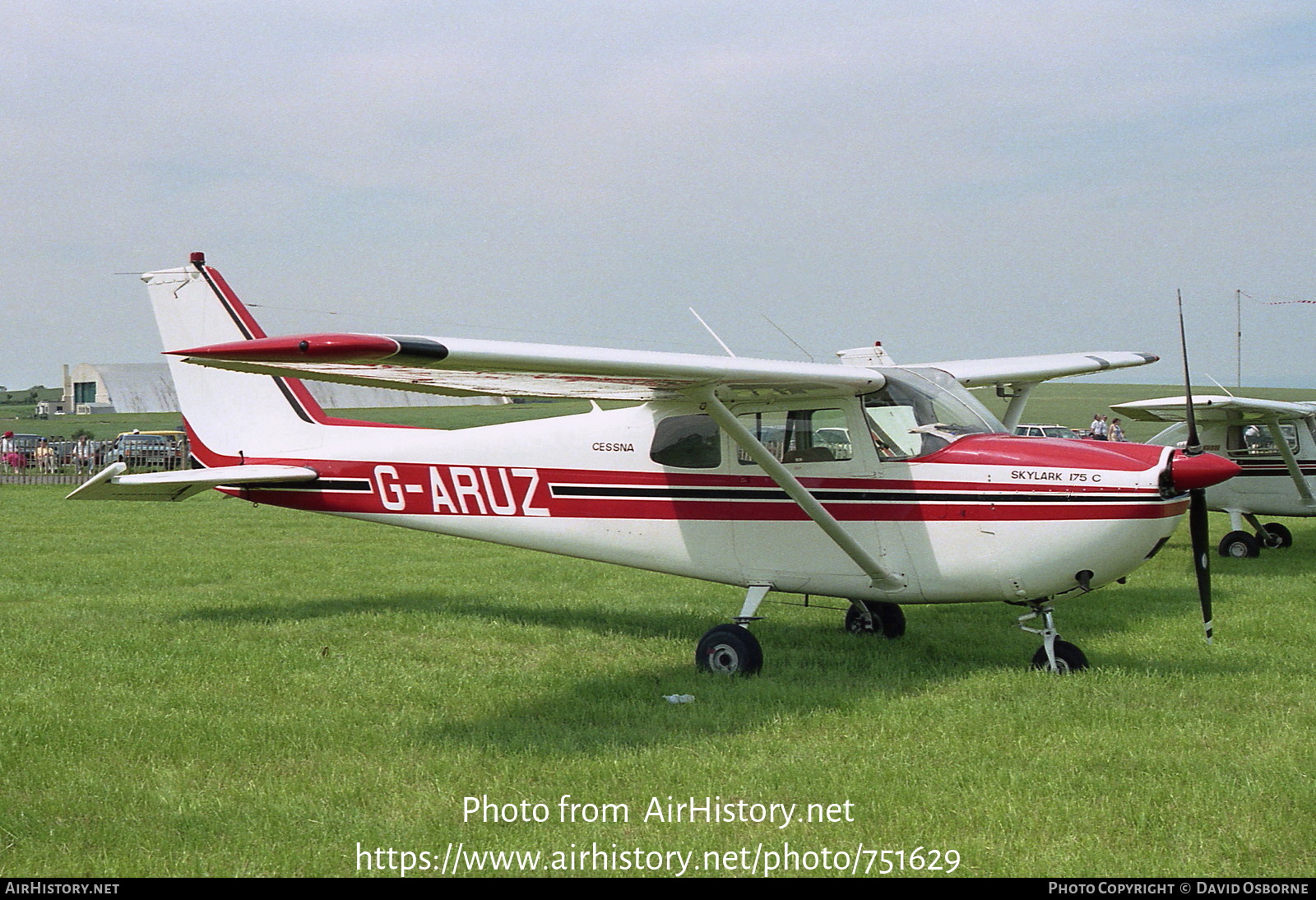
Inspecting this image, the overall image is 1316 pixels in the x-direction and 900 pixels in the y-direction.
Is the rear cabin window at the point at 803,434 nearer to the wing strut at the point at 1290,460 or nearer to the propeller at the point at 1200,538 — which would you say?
the propeller at the point at 1200,538

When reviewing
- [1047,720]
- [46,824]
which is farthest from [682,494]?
[46,824]

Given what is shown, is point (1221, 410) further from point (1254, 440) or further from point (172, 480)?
point (172, 480)

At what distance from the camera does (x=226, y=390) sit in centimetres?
1110

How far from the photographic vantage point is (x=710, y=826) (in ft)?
16.9

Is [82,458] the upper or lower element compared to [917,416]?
lower

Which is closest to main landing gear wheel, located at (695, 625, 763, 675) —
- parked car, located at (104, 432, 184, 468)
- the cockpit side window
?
the cockpit side window

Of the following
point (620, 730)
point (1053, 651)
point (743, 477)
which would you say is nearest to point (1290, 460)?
point (1053, 651)

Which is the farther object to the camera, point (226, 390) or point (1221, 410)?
point (1221, 410)

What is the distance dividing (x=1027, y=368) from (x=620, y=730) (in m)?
6.33

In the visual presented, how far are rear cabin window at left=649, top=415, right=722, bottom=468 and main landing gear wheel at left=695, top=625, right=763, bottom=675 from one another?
1.31m

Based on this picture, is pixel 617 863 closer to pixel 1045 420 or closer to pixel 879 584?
pixel 879 584

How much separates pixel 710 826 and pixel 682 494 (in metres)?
4.06

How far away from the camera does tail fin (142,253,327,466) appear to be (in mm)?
10898

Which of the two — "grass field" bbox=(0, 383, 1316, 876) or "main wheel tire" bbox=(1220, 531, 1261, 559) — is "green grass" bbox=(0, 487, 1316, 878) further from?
"main wheel tire" bbox=(1220, 531, 1261, 559)
